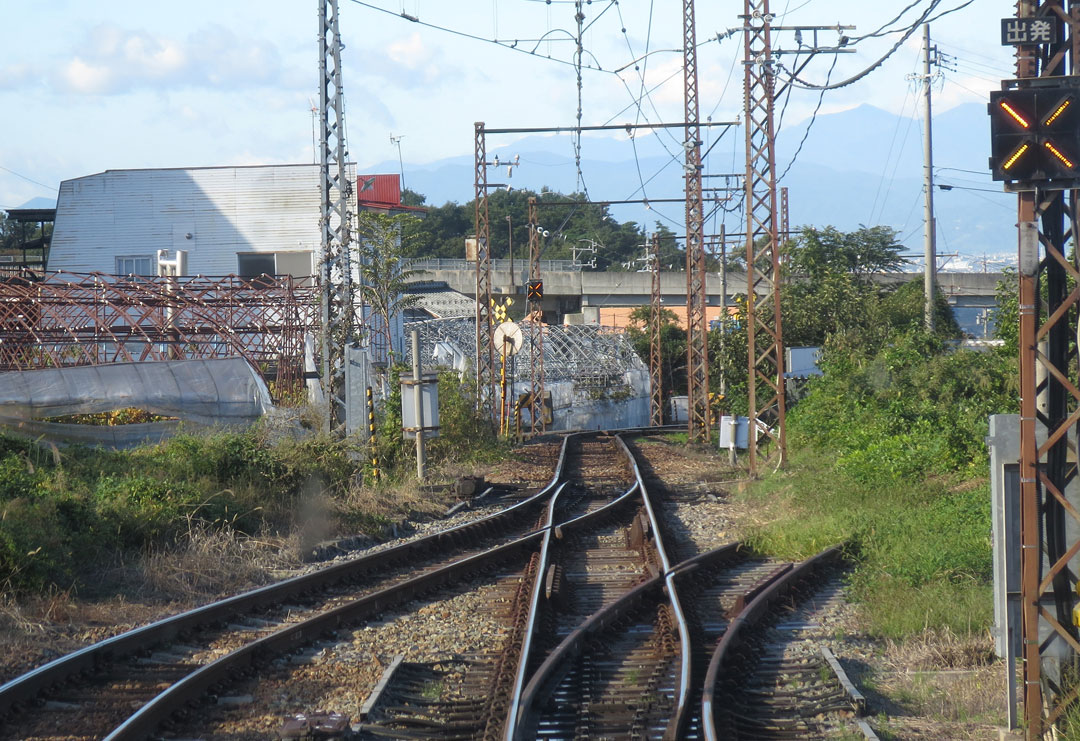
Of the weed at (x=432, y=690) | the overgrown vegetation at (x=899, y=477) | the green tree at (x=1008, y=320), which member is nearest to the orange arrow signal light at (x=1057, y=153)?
the overgrown vegetation at (x=899, y=477)

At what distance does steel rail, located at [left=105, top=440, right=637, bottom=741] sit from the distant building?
37103 millimetres

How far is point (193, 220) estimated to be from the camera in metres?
48.5

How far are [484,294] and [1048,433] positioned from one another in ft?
85.1

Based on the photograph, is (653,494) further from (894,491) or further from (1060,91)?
(1060,91)

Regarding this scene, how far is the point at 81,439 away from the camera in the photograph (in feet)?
57.3

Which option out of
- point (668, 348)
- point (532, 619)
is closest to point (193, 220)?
point (668, 348)

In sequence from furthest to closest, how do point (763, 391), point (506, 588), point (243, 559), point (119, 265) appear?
point (119, 265)
point (763, 391)
point (243, 559)
point (506, 588)

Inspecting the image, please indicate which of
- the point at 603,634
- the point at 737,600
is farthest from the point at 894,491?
the point at 603,634

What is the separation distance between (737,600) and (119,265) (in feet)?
145

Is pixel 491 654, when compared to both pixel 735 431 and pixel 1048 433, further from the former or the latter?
pixel 735 431

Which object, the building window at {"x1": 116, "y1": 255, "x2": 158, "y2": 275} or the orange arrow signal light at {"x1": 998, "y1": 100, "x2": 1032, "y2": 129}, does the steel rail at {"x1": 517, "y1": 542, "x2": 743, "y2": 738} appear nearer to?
the orange arrow signal light at {"x1": 998, "y1": 100, "x2": 1032, "y2": 129}

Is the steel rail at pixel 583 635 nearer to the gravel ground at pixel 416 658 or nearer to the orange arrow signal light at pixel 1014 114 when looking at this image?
the gravel ground at pixel 416 658

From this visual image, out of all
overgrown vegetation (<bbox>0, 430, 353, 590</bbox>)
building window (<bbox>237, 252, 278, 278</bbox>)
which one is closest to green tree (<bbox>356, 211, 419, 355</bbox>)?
building window (<bbox>237, 252, 278, 278</bbox>)

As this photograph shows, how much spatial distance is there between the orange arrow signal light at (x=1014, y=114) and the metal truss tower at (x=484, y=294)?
71.2 ft
